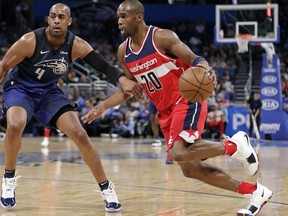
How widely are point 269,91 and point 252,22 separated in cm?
223

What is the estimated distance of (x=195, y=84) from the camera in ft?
17.7

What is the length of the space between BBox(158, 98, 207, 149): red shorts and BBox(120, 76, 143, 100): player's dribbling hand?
0.36 m

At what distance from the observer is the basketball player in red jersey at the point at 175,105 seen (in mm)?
5621

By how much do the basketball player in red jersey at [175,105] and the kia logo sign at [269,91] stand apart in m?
12.0

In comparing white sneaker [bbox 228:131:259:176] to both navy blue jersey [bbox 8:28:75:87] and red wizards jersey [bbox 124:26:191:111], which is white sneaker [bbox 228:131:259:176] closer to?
red wizards jersey [bbox 124:26:191:111]

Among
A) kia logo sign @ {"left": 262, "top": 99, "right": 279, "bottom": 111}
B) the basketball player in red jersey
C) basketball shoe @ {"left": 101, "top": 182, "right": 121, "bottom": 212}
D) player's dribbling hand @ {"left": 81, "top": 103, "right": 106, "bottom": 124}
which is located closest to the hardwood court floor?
basketball shoe @ {"left": 101, "top": 182, "right": 121, "bottom": 212}

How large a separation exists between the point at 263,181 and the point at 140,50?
310 cm

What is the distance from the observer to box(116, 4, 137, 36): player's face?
19.2 feet

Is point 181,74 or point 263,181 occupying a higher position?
point 181,74

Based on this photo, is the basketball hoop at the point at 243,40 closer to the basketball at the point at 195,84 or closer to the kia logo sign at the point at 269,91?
the kia logo sign at the point at 269,91

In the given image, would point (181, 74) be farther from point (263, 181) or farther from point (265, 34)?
point (265, 34)

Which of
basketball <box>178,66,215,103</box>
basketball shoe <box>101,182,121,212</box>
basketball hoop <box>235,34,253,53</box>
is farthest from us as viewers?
basketball hoop <box>235,34,253,53</box>

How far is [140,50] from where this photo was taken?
592cm

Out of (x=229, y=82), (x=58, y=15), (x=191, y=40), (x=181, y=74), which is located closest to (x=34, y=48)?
(x=58, y=15)
